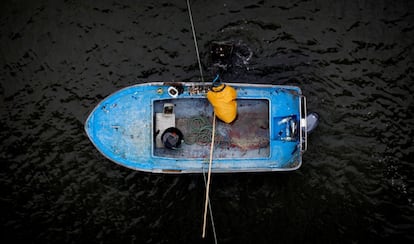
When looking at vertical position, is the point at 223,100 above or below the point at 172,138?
above

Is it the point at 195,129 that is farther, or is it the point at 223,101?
the point at 195,129

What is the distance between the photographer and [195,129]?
11.4 m

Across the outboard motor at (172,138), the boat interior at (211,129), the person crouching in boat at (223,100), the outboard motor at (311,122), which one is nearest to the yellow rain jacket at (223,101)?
the person crouching in boat at (223,100)

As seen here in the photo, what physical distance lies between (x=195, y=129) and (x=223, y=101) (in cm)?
152

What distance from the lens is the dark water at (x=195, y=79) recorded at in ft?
40.6

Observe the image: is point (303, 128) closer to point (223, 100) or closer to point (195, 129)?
point (223, 100)

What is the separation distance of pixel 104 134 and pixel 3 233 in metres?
5.02

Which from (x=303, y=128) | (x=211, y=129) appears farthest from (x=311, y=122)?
(x=211, y=129)

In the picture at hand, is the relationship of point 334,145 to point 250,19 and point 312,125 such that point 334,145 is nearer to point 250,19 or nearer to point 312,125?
point 312,125

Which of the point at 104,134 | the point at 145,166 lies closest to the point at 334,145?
the point at 145,166

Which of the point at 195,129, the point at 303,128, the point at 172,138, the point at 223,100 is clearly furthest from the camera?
the point at 195,129

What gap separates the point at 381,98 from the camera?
12.8 m

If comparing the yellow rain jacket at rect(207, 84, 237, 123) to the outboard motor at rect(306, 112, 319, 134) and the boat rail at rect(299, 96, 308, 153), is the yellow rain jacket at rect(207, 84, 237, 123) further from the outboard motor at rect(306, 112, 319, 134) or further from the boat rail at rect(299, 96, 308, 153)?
the outboard motor at rect(306, 112, 319, 134)

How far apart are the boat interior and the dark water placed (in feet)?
4.35
